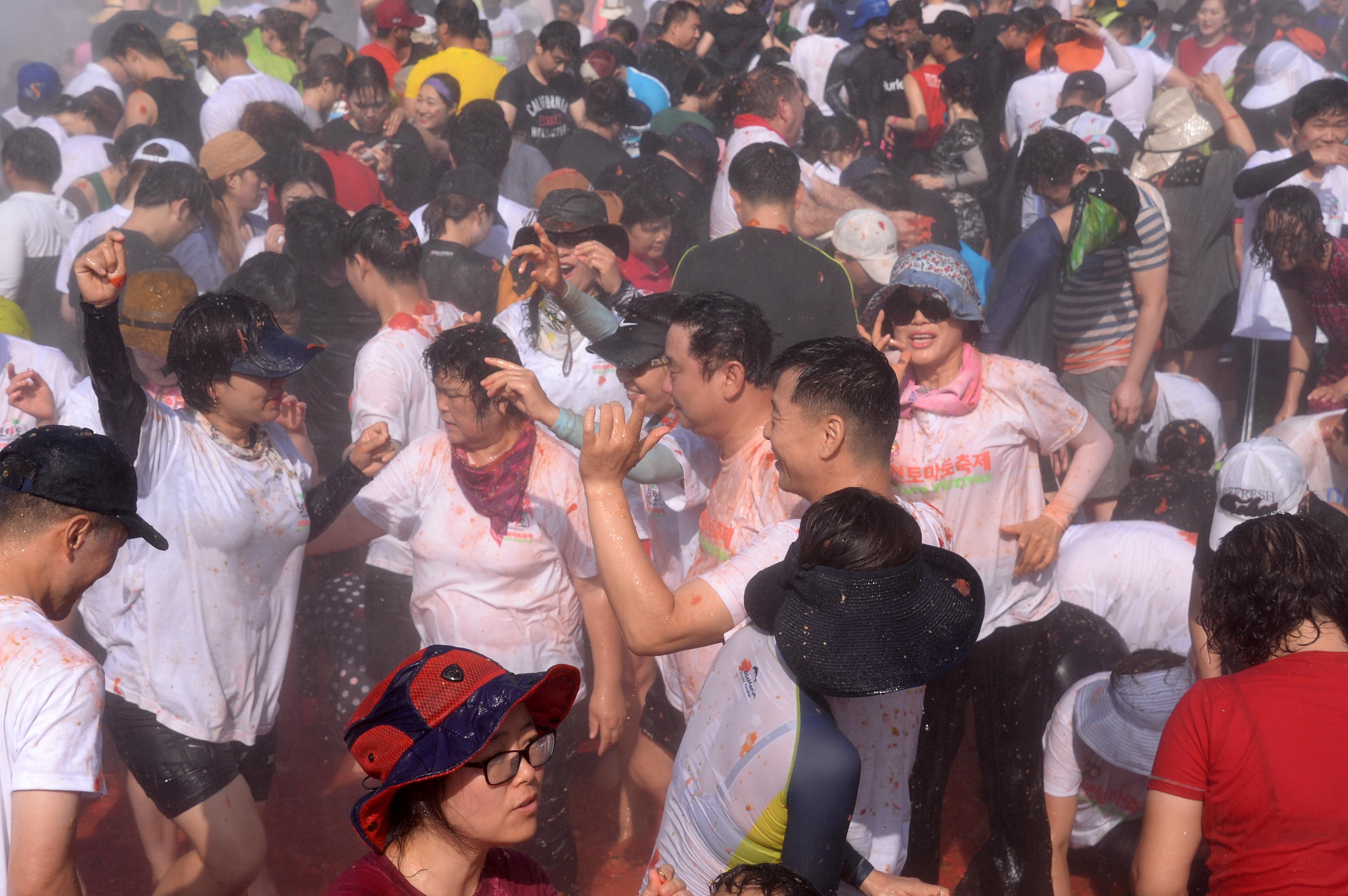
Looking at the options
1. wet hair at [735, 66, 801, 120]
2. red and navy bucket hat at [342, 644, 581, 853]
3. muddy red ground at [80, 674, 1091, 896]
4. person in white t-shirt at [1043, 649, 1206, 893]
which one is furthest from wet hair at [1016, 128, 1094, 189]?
red and navy bucket hat at [342, 644, 581, 853]

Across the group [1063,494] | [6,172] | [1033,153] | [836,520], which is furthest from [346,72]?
[836,520]

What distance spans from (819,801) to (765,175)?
311 cm

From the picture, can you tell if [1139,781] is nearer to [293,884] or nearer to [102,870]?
[293,884]

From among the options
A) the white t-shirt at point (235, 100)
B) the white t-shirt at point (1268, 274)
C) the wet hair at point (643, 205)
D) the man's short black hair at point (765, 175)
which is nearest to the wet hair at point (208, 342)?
the man's short black hair at point (765, 175)

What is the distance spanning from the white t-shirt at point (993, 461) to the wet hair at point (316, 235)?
281 centimetres

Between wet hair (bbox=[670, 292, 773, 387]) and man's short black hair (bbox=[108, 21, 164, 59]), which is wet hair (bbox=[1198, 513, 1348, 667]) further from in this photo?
man's short black hair (bbox=[108, 21, 164, 59])

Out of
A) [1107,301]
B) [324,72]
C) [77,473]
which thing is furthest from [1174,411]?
[324,72]

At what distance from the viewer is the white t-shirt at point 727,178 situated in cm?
579

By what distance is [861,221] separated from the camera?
16.5ft

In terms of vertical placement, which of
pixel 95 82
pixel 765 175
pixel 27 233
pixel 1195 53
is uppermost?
pixel 765 175

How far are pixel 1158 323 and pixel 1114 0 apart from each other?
5.69m

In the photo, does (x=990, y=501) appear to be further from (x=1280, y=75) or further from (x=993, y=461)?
(x=1280, y=75)

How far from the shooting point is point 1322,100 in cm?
521

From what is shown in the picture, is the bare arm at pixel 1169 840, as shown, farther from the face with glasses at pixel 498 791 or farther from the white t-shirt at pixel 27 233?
the white t-shirt at pixel 27 233
